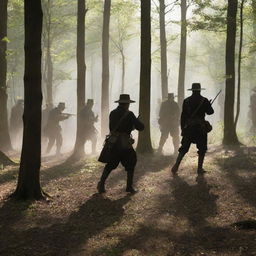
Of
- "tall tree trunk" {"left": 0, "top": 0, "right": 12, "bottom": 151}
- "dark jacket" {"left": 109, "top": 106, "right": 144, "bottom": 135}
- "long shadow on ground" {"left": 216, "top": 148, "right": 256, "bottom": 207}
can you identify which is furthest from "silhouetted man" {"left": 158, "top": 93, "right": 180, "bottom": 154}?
"dark jacket" {"left": 109, "top": 106, "right": 144, "bottom": 135}

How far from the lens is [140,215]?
6555 mm

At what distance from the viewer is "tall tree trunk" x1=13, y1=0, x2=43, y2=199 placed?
7227 mm

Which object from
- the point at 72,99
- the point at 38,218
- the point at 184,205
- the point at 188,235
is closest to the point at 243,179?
the point at 184,205

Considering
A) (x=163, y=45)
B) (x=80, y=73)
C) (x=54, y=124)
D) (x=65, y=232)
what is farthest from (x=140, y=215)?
(x=163, y=45)

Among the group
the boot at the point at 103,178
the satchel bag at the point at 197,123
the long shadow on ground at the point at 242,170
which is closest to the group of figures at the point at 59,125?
the long shadow on ground at the point at 242,170

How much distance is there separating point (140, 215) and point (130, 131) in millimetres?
2131

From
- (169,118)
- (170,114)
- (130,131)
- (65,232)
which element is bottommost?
(65,232)

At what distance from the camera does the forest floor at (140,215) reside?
16.6ft

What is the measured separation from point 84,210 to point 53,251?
196cm

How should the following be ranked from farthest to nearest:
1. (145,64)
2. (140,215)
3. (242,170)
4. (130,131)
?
1. (145,64)
2. (242,170)
3. (130,131)
4. (140,215)

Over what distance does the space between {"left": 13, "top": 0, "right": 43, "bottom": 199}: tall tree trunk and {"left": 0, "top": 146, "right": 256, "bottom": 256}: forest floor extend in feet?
1.32

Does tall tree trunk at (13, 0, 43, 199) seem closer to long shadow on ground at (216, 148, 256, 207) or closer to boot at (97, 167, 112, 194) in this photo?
boot at (97, 167, 112, 194)

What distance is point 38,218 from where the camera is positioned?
6.46m

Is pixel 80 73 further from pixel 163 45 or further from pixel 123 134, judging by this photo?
pixel 163 45
